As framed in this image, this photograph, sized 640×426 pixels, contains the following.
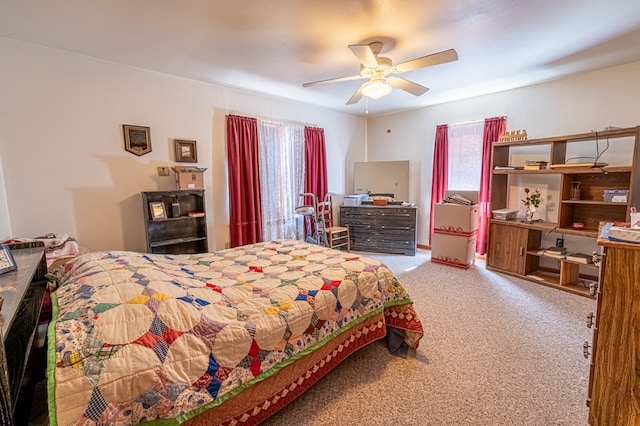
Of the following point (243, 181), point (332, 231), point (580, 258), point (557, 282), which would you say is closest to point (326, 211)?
point (332, 231)

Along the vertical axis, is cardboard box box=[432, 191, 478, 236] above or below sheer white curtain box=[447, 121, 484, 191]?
below

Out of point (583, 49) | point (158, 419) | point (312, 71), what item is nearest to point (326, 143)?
point (312, 71)

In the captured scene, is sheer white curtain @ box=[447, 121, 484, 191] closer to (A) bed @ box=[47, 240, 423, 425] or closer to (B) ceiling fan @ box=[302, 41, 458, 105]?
(B) ceiling fan @ box=[302, 41, 458, 105]

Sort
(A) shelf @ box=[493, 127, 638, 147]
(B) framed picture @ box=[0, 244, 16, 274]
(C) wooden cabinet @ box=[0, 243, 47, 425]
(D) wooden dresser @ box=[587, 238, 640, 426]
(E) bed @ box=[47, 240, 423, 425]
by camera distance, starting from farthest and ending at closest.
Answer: (A) shelf @ box=[493, 127, 638, 147] → (B) framed picture @ box=[0, 244, 16, 274] → (D) wooden dresser @ box=[587, 238, 640, 426] → (E) bed @ box=[47, 240, 423, 425] → (C) wooden cabinet @ box=[0, 243, 47, 425]

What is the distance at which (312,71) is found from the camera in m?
3.30

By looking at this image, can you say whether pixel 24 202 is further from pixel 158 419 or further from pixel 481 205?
pixel 481 205

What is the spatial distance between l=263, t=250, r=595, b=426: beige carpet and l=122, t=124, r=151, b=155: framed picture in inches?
118

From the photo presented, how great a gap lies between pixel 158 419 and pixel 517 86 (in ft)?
16.7

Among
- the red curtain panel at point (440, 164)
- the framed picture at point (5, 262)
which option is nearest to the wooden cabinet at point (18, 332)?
the framed picture at point (5, 262)

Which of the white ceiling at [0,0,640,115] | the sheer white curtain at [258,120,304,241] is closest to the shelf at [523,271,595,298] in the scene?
the white ceiling at [0,0,640,115]

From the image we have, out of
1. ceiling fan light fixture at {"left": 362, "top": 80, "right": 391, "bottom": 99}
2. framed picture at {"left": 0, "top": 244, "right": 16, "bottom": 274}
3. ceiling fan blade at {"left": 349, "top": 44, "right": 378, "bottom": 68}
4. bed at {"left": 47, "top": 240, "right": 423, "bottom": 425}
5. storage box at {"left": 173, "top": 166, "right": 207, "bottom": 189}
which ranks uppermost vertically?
ceiling fan blade at {"left": 349, "top": 44, "right": 378, "bottom": 68}

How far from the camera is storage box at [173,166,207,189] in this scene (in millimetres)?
3316

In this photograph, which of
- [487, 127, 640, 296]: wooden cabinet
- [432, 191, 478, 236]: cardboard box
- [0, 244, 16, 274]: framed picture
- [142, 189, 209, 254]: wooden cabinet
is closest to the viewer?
[0, 244, 16, 274]: framed picture

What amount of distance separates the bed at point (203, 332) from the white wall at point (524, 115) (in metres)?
3.42
